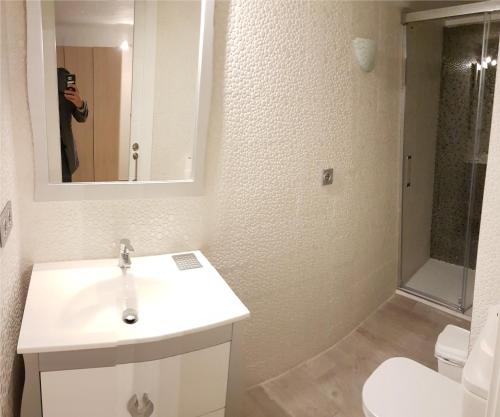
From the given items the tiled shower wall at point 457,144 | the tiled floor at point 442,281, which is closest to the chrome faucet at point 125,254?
the tiled floor at point 442,281

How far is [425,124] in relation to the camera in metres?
3.23

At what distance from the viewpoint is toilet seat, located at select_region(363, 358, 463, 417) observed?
56.1 inches

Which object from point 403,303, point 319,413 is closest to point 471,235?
point 403,303

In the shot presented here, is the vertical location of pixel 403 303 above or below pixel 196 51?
below

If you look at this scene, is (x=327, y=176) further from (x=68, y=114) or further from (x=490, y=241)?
(x=68, y=114)

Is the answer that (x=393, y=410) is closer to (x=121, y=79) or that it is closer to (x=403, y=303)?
(x=121, y=79)

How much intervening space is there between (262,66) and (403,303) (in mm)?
2129

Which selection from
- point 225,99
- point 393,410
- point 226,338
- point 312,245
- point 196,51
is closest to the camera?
point 226,338

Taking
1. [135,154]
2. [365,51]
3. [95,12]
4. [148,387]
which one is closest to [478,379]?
[148,387]

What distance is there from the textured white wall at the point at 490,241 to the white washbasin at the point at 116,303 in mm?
876

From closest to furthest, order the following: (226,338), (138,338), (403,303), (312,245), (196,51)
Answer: (138,338)
(226,338)
(196,51)
(312,245)
(403,303)

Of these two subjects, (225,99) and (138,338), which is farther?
(225,99)

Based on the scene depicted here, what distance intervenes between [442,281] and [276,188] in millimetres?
2100

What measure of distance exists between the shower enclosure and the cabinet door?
2.24 m
